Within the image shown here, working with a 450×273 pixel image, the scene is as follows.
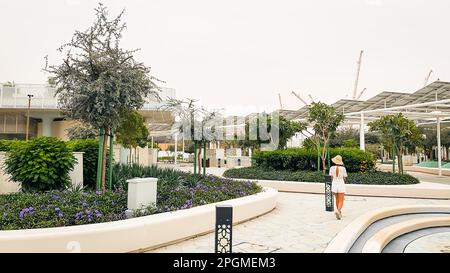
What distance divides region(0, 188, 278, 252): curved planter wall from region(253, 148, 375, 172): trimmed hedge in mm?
10110

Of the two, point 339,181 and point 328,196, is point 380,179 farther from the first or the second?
point 339,181

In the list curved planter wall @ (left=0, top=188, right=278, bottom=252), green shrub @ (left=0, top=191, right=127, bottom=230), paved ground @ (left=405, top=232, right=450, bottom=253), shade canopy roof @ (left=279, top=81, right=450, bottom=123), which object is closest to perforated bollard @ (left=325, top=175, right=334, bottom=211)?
paved ground @ (left=405, top=232, right=450, bottom=253)

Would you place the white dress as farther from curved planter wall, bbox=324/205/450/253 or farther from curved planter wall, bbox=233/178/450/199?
curved planter wall, bbox=233/178/450/199

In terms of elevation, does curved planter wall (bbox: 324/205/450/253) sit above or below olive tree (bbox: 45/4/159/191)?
below

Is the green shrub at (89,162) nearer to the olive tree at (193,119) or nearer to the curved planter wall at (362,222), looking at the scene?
the olive tree at (193,119)

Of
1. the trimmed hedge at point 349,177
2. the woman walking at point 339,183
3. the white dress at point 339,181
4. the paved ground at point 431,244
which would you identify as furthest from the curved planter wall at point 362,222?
the trimmed hedge at point 349,177

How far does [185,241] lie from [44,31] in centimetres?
1069

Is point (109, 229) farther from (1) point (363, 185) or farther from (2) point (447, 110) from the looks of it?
(2) point (447, 110)

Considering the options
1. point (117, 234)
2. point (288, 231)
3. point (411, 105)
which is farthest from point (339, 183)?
point (411, 105)

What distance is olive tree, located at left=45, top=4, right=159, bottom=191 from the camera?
696 centimetres

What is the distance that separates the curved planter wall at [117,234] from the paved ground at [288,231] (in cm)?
21

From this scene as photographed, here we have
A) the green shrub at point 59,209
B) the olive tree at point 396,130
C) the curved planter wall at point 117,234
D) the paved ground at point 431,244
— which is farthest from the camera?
the olive tree at point 396,130

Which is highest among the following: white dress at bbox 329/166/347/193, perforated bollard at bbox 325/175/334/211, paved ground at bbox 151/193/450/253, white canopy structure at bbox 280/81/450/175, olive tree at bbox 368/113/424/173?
white canopy structure at bbox 280/81/450/175

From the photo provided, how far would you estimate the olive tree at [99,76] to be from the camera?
6965 millimetres
